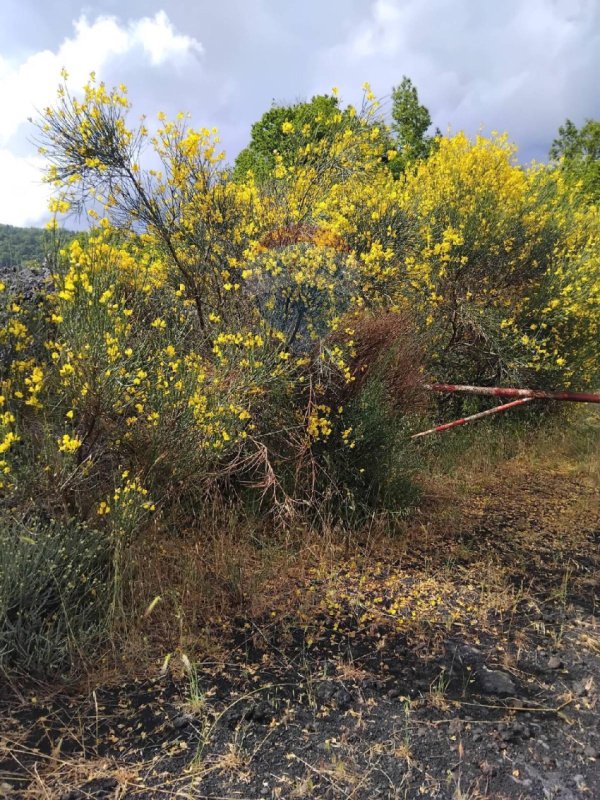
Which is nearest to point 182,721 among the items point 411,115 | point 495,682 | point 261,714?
point 261,714

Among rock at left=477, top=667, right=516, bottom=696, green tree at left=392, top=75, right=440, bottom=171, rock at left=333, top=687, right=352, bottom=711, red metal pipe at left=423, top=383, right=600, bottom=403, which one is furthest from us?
green tree at left=392, top=75, right=440, bottom=171

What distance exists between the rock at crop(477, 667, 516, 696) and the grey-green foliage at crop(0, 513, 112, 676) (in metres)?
1.61

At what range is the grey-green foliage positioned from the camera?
217cm

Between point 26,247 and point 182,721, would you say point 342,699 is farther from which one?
point 26,247

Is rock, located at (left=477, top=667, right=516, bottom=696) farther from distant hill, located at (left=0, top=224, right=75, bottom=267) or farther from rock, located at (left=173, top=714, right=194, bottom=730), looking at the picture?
distant hill, located at (left=0, top=224, right=75, bottom=267)

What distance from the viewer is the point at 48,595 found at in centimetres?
231

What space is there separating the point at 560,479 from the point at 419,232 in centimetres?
279

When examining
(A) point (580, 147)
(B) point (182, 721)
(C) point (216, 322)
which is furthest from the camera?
(A) point (580, 147)

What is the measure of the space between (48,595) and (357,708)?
132cm

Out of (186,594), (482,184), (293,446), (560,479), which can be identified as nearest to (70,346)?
(186,594)

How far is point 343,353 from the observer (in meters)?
3.63

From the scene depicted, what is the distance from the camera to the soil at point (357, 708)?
5.93 feet

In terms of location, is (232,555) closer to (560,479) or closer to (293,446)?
(293,446)

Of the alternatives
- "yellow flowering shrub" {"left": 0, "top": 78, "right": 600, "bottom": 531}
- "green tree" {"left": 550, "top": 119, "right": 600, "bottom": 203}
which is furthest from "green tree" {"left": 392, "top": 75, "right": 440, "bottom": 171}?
"yellow flowering shrub" {"left": 0, "top": 78, "right": 600, "bottom": 531}
